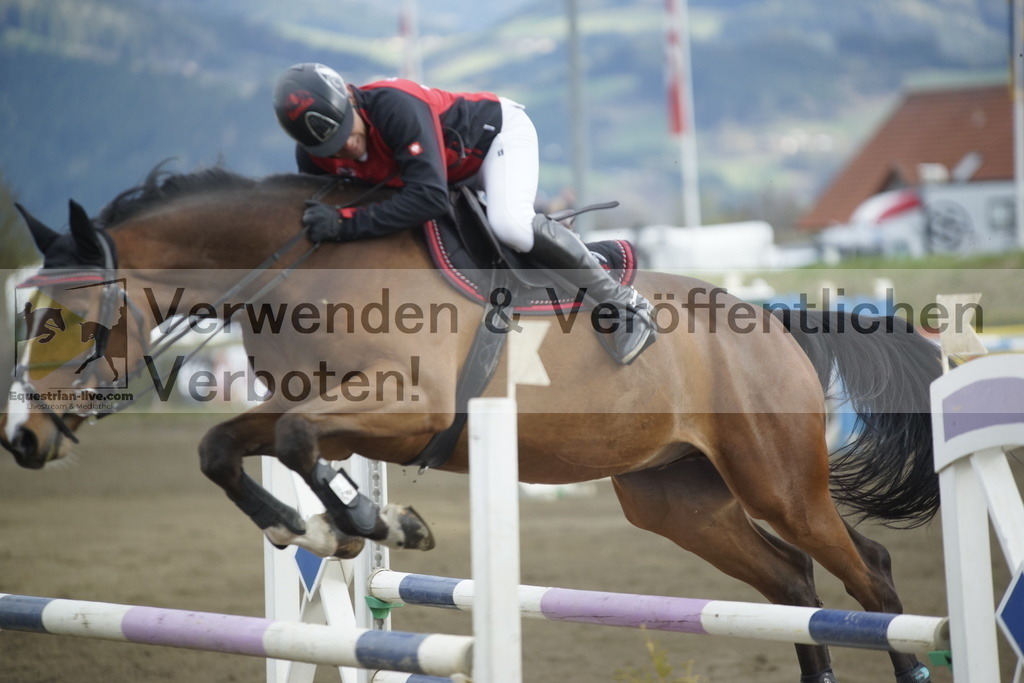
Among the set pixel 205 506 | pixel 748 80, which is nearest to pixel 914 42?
pixel 748 80

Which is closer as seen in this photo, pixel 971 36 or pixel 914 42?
pixel 971 36

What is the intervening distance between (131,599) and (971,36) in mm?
102354

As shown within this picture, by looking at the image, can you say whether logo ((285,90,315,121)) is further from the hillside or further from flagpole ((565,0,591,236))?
the hillside

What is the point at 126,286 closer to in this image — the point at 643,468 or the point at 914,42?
the point at 643,468

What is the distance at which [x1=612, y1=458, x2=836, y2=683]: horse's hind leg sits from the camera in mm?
3098

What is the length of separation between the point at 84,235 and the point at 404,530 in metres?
1.01

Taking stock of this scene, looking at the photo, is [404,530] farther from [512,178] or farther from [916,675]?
[916,675]

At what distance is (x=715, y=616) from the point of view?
2266mm

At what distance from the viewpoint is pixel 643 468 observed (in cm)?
304

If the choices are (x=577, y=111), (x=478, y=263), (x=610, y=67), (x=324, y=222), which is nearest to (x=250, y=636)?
(x=324, y=222)

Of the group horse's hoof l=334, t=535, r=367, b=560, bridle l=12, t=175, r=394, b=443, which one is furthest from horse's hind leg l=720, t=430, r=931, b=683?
bridle l=12, t=175, r=394, b=443

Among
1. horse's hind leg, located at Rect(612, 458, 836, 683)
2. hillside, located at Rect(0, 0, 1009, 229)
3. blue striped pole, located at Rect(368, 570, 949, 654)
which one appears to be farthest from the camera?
hillside, located at Rect(0, 0, 1009, 229)

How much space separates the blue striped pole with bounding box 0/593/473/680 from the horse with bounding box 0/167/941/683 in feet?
1.05

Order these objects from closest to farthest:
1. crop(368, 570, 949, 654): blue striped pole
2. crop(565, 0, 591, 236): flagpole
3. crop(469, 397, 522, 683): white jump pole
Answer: crop(469, 397, 522, 683): white jump pole < crop(368, 570, 949, 654): blue striped pole < crop(565, 0, 591, 236): flagpole
